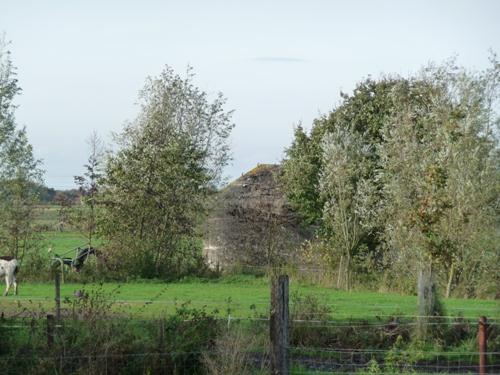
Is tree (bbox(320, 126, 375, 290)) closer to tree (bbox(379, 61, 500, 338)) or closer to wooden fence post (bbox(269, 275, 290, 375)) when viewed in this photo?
tree (bbox(379, 61, 500, 338))

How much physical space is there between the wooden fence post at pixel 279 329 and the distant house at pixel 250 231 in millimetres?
24724

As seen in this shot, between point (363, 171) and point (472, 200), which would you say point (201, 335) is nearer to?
point (472, 200)

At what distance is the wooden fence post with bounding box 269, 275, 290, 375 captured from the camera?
11.8 metres

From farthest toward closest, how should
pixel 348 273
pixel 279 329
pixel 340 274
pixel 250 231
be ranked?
pixel 250 231, pixel 340 274, pixel 348 273, pixel 279 329

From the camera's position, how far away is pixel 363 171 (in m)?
37.6

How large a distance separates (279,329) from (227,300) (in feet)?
33.2

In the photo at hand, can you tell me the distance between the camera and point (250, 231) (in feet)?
129

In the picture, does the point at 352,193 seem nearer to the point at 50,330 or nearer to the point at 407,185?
the point at 407,185

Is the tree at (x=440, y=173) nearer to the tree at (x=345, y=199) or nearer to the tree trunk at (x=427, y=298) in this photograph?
the tree at (x=345, y=199)

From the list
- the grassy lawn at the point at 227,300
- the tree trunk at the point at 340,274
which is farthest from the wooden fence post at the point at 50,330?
the tree trunk at the point at 340,274

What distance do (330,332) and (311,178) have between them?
2665cm

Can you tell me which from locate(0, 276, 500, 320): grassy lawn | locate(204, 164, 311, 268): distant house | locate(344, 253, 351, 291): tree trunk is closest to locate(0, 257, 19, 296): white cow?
locate(0, 276, 500, 320): grassy lawn

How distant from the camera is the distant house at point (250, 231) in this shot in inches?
1522

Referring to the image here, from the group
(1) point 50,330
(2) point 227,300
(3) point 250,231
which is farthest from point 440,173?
(1) point 50,330
